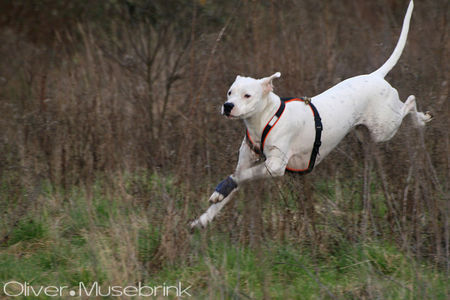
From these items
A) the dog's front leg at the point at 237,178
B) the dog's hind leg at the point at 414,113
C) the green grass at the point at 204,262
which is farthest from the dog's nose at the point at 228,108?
the dog's hind leg at the point at 414,113

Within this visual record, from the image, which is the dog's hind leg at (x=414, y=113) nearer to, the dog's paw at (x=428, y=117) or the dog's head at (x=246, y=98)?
the dog's paw at (x=428, y=117)

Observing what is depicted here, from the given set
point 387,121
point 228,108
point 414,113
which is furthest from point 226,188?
point 414,113

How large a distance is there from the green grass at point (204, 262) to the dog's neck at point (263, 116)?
2.55ft

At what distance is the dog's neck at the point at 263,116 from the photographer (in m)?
4.43

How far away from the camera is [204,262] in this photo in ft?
13.0

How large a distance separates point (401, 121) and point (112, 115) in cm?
291

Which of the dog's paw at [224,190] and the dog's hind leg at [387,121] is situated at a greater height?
the dog's hind leg at [387,121]

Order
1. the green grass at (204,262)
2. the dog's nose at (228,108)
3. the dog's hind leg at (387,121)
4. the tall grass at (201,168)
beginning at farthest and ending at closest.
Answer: the dog's hind leg at (387,121) → the dog's nose at (228,108) → the tall grass at (201,168) → the green grass at (204,262)

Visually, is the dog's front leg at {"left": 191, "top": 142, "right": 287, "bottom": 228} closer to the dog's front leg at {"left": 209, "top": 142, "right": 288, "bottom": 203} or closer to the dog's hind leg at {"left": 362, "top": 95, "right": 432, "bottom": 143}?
the dog's front leg at {"left": 209, "top": 142, "right": 288, "bottom": 203}

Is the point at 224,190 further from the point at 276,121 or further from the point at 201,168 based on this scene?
the point at 201,168

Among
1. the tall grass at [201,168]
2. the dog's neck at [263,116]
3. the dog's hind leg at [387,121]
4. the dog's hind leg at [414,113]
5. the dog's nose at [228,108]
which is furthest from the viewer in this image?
A: the dog's hind leg at [414,113]

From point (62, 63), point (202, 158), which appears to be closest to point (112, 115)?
point (202, 158)

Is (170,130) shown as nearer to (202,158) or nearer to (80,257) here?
(202,158)

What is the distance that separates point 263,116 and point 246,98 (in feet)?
0.77
